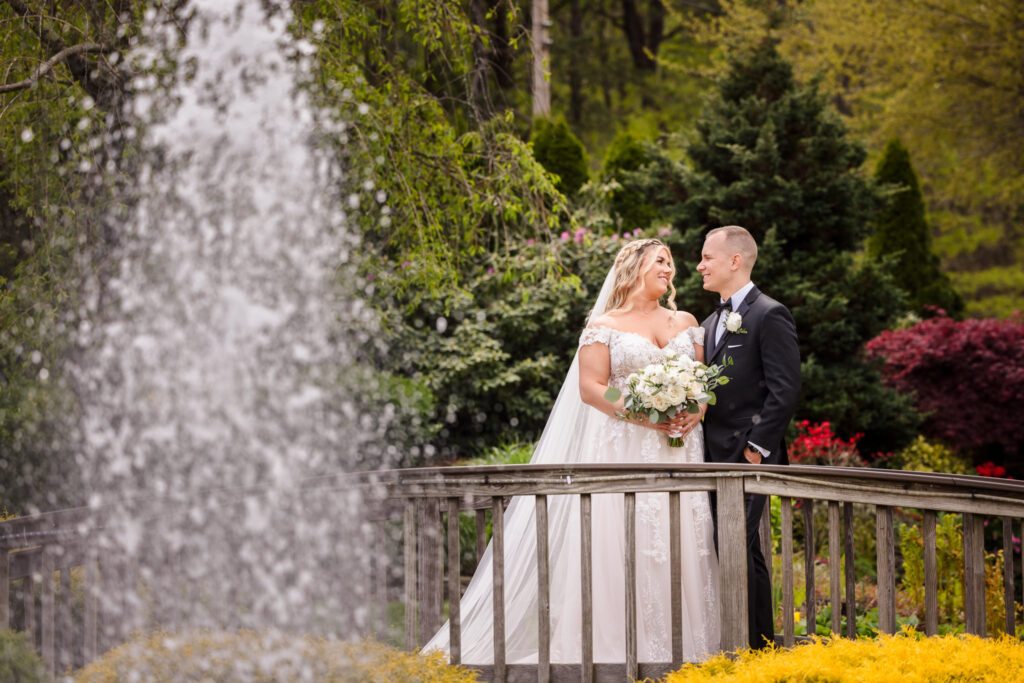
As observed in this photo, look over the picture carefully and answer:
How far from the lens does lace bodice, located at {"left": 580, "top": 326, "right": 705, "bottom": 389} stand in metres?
4.12

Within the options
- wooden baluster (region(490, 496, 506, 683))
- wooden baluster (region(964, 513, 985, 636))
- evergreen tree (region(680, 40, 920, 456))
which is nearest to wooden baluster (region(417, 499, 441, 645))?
wooden baluster (region(490, 496, 506, 683))

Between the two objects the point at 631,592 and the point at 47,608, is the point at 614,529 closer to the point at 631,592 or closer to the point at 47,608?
the point at 631,592

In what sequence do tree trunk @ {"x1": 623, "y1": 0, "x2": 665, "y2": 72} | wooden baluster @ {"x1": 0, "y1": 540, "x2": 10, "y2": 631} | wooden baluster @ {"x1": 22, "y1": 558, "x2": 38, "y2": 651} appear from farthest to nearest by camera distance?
tree trunk @ {"x1": 623, "y1": 0, "x2": 665, "y2": 72}, wooden baluster @ {"x1": 22, "y1": 558, "x2": 38, "y2": 651}, wooden baluster @ {"x1": 0, "y1": 540, "x2": 10, "y2": 631}

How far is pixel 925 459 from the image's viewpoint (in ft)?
26.3

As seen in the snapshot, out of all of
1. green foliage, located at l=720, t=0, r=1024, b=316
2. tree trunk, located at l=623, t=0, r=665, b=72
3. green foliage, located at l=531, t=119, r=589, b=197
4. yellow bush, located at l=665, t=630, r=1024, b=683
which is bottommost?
yellow bush, located at l=665, t=630, r=1024, b=683

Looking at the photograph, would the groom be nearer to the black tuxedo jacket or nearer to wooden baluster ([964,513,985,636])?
the black tuxedo jacket

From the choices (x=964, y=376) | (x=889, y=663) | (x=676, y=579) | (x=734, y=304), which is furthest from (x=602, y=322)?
(x=964, y=376)

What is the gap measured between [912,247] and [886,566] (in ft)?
29.6

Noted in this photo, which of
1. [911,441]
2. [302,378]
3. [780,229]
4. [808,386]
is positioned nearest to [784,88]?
[780,229]

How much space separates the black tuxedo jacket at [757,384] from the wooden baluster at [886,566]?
55cm

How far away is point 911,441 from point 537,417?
3430 mm

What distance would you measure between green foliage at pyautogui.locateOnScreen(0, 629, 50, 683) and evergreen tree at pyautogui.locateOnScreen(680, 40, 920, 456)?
246 inches

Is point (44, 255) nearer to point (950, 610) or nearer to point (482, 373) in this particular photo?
point (482, 373)

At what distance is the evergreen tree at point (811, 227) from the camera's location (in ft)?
26.3
